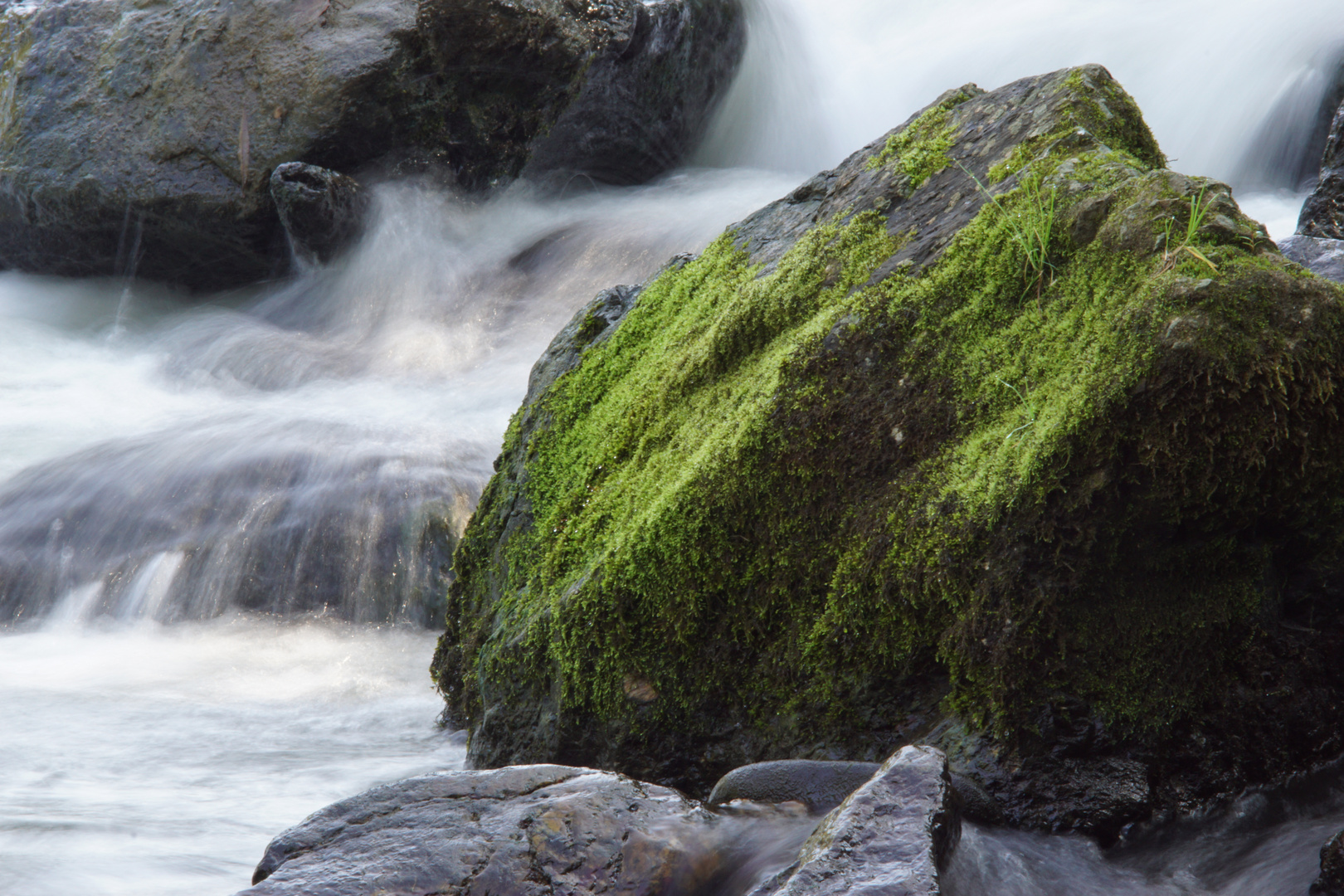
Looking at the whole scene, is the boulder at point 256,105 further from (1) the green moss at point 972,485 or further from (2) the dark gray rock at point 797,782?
(2) the dark gray rock at point 797,782

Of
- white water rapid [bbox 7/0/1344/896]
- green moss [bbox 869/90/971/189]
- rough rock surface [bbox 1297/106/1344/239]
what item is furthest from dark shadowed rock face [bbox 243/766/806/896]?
rough rock surface [bbox 1297/106/1344/239]

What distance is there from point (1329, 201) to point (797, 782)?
6754mm

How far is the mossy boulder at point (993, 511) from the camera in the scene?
2.12 metres

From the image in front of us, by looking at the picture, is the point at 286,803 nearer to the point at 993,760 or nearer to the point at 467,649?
the point at 467,649

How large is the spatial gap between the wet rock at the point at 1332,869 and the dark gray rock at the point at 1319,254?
231cm

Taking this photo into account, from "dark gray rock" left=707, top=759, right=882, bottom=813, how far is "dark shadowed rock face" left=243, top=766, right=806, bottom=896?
9 centimetres


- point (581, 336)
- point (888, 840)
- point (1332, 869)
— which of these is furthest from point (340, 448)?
point (1332, 869)

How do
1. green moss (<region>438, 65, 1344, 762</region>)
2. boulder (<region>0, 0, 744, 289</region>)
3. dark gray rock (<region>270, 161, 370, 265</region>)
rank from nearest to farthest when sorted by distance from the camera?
green moss (<region>438, 65, 1344, 762</region>) → dark gray rock (<region>270, 161, 370, 265</region>) → boulder (<region>0, 0, 744, 289</region>)

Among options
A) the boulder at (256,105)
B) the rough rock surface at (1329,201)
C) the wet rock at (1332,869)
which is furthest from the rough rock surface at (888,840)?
the boulder at (256,105)

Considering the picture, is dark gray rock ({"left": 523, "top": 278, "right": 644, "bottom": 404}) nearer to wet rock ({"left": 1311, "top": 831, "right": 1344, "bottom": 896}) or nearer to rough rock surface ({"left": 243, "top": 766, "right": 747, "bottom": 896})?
rough rock surface ({"left": 243, "top": 766, "right": 747, "bottom": 896})

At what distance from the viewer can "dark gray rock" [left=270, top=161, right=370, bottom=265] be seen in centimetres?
988

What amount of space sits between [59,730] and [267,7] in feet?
28.0

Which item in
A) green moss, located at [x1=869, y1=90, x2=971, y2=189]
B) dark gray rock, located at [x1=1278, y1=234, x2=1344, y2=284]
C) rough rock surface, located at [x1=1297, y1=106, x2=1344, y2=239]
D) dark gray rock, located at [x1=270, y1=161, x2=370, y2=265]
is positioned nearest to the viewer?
green moss, located at [x1=869, y1=90, x2=971, y2=189]

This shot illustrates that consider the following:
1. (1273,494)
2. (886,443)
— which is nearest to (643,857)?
(886,443)
